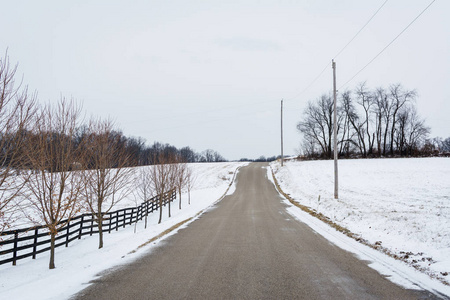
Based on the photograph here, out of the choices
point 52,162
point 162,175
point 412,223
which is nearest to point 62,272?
point 52,162

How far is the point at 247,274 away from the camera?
6.12 metres

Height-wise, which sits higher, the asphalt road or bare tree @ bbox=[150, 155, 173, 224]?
bare tree @ bbox=[150, 155, 173, 224]

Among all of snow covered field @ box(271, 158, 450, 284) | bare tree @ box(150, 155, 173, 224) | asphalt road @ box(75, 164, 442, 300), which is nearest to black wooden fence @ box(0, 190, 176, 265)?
bare tree @ box(150, 155, 173, 224)

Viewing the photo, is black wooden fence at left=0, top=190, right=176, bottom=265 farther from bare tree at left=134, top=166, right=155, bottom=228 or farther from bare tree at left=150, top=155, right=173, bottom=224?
bare tree at left=150, top=155, right=173, bottom=224

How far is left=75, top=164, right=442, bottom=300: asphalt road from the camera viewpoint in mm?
5047

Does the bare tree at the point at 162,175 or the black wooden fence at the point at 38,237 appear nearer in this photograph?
the black wooden fence at the point at 38,237

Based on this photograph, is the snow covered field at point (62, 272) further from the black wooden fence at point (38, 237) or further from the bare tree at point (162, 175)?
the bare tree at point (162, 175)

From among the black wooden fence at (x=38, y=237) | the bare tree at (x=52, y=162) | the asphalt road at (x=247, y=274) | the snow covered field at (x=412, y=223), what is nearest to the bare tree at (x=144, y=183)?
the black wooden fence at (x=38, y=237)

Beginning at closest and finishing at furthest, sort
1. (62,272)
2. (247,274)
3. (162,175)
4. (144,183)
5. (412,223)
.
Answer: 1. (247,274)
2. (62,272)
3. (412,223)
4. (162,175)
5. (144,183)

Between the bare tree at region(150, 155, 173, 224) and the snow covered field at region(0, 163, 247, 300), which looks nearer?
the snow covered field at region(0, 163, 247, 300)

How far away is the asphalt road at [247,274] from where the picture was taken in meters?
5.05

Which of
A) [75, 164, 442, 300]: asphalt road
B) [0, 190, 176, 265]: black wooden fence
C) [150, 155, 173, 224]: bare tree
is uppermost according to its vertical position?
[150, 155, 173, 224]: bare tree

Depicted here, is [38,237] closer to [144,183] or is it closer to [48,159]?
[48,159]

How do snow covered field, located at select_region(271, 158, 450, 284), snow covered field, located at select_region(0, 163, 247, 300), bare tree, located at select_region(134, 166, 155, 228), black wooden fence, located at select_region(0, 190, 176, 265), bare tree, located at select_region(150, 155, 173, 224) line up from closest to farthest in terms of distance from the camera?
1. snow covered field, located at select_region(0, 163, 247, 300)
2. snow covered field, located at select_region(271, 158, 450, 284)
3. black wooden fence, located at select_region(0, 190, 176, 265)
4. bare tree, located at select_region(150, 155, 173, 224)
5. bare tree, located at select_region(134, 166, 155, 228)
